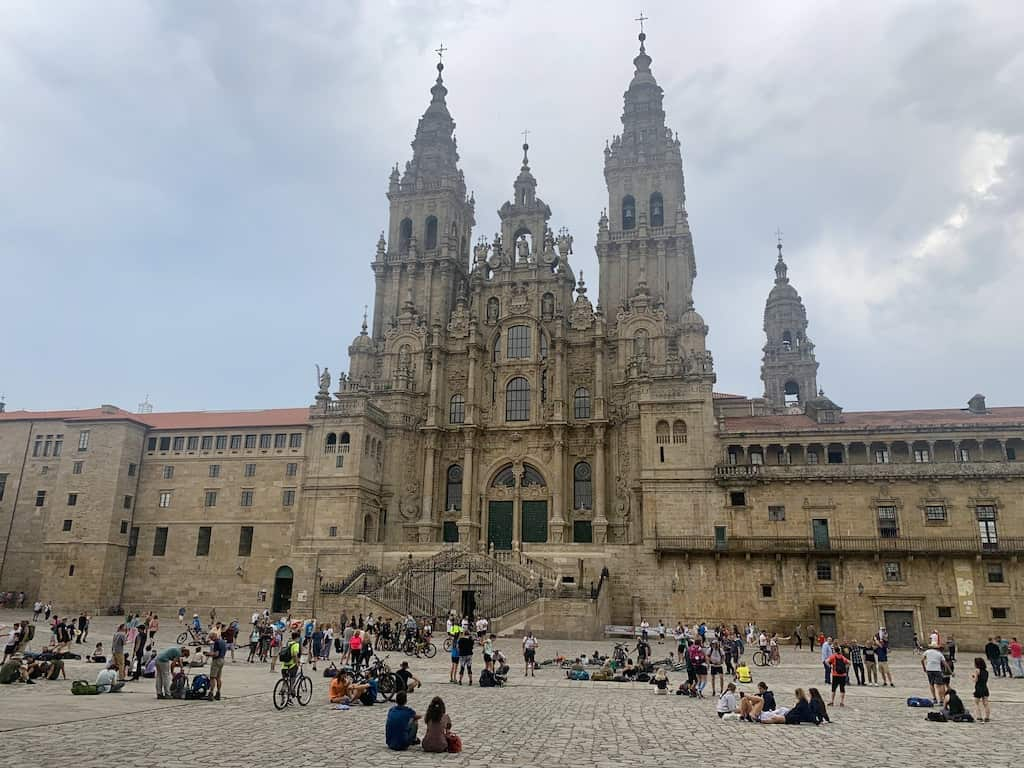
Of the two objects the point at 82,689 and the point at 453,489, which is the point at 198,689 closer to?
the point at 82,689

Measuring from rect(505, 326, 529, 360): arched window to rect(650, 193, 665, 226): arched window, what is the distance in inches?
534

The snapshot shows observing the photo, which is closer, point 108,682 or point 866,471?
point 108,682

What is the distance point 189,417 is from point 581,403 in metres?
30.3

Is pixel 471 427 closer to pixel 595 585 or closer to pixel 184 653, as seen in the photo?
pixel 595 585

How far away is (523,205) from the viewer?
2635 inches

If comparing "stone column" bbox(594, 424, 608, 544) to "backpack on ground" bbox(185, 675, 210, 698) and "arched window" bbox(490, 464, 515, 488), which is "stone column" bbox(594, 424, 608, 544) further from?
"backpack on ground" bbox(185, 675, 210, 698)

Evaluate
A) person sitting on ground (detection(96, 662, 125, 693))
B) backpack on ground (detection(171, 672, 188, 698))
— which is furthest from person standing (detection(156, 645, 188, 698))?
person sitting on ground (detection(96, 662, 125, 693))

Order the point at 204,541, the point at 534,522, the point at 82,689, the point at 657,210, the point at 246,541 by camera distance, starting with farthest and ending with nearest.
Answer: the point at 657,210
the point at 534,522
the point at 204,541
the point at 246,541
the point at 82,689

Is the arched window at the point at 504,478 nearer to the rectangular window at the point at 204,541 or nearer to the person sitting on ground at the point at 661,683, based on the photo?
the rectangular window at the point at 204,541

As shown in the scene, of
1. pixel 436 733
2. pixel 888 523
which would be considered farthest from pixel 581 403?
pixel 436 733

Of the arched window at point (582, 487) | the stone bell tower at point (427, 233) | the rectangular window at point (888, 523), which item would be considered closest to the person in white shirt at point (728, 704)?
the rectangular window at point (888, 523)

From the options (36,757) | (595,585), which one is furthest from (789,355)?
(36,757)

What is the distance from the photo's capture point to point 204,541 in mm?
56031

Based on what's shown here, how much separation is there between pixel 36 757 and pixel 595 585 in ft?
124
